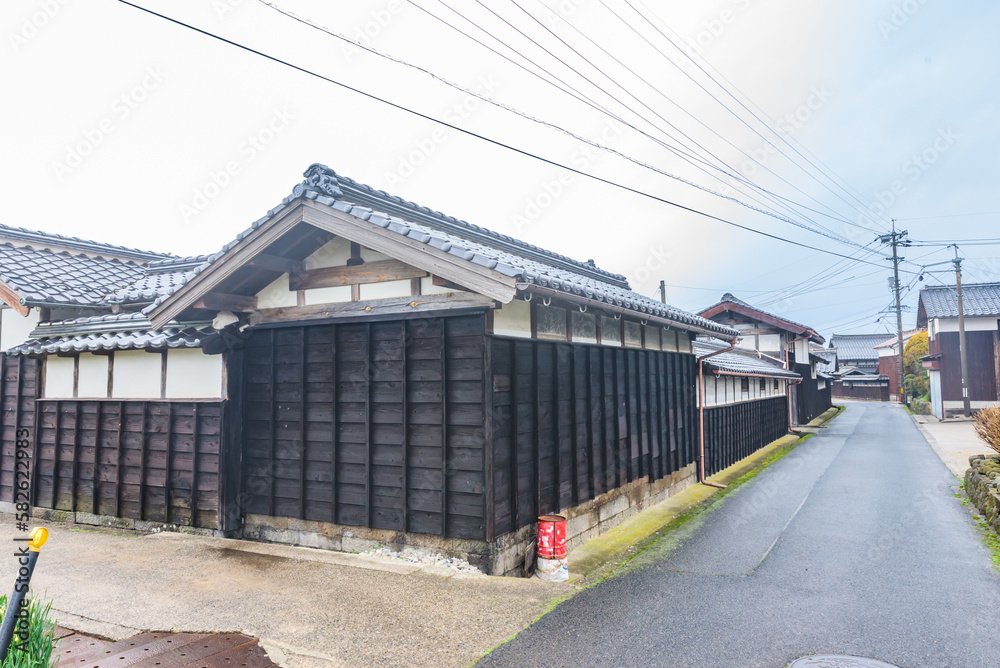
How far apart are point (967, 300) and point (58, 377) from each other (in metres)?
38.1

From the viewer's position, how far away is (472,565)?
6629 millimetres

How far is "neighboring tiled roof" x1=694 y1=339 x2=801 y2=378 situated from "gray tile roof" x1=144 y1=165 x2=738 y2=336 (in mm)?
3282

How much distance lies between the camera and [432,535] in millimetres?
6906

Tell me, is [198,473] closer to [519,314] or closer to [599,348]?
[519,314]

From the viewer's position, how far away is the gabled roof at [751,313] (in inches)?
1054

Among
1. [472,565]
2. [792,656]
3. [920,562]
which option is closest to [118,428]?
[472,565]

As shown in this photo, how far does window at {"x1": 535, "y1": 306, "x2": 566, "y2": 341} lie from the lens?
7.94 metres

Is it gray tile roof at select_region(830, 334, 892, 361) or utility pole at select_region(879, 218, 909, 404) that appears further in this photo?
gray tile roof at select_region(830, 334, 892, 361)

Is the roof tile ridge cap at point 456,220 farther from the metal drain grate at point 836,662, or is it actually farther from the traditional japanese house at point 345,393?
the metal drain grate at point 836,662

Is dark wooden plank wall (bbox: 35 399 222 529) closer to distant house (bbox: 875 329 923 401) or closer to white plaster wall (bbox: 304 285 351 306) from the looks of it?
white plaster wall (bbox: 304 285 351 306)

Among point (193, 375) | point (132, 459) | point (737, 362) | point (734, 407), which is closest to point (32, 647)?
point (193, 375)

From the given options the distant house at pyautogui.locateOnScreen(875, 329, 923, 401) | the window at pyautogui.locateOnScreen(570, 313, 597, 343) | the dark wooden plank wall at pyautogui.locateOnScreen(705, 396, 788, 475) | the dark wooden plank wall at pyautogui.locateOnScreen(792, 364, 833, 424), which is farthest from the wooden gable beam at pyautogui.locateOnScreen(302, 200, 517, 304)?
the distant house at pyautogui.locateOnScreen(875, 329, 923, 401)

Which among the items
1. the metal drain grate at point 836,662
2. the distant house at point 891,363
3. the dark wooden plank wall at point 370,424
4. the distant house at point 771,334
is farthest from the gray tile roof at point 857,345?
the dark wooden plank wall at point 370,424

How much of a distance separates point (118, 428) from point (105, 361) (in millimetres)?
1183
